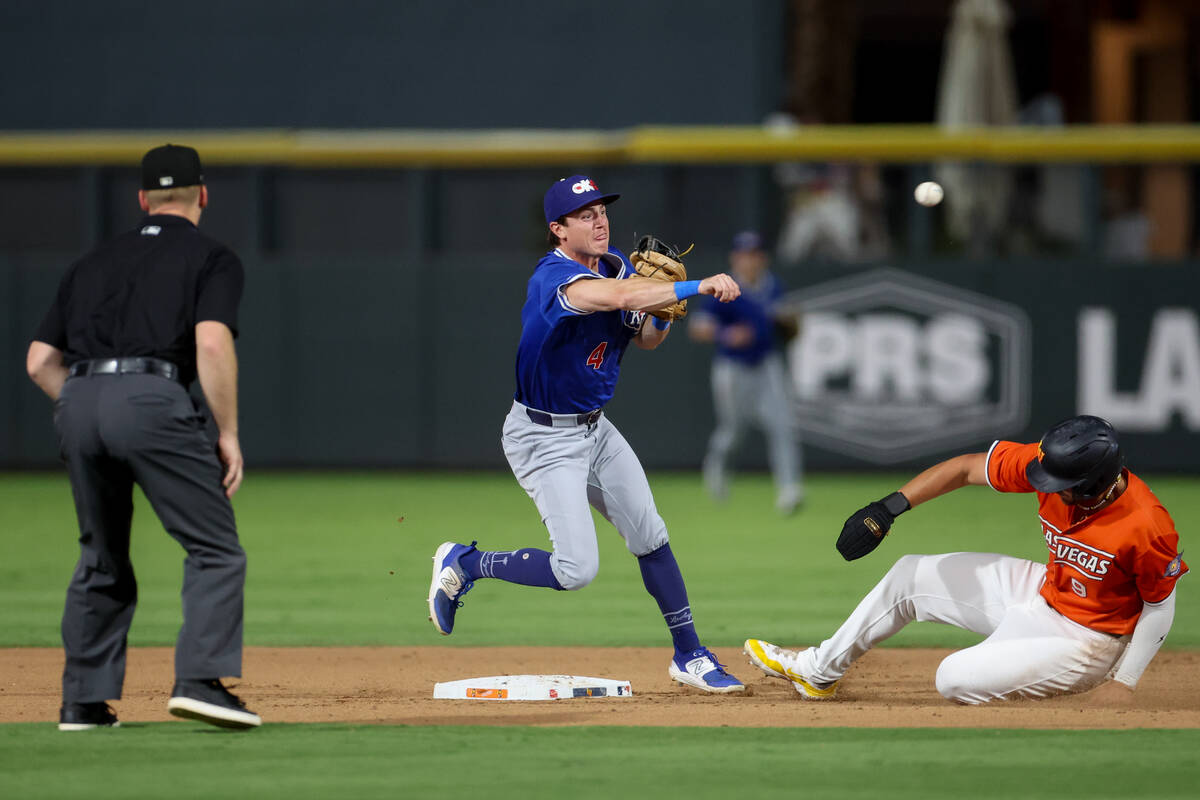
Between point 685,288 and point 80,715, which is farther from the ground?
point 685,288

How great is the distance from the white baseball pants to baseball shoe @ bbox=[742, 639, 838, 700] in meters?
0.05

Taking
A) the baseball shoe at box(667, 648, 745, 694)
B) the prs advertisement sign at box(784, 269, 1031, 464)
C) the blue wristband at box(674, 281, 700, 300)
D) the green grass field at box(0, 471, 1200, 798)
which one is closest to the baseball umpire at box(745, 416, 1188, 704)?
the baseball shoe at box(667, 648, 745, 694)

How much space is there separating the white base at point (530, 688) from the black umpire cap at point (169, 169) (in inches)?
89.6

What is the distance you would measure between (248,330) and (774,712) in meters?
11.5

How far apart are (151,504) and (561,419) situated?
1.78 metres

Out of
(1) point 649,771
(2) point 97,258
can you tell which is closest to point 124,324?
(2) point 97,258

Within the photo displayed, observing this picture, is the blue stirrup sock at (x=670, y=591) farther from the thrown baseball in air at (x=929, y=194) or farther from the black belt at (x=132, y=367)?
the thrown baseball in air at (x=929, y=194)

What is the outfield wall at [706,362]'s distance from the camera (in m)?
16.1

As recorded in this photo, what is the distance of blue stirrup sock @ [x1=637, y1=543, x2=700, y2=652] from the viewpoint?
663 centimetres

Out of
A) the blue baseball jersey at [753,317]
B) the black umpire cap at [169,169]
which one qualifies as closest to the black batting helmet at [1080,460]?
the black umpire cap at [169,169]

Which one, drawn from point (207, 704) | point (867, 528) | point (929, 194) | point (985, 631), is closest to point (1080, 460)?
point (867, 528)

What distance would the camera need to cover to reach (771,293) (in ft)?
44.8

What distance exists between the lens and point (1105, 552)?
5754 mm

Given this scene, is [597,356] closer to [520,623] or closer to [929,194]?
[929,194]
